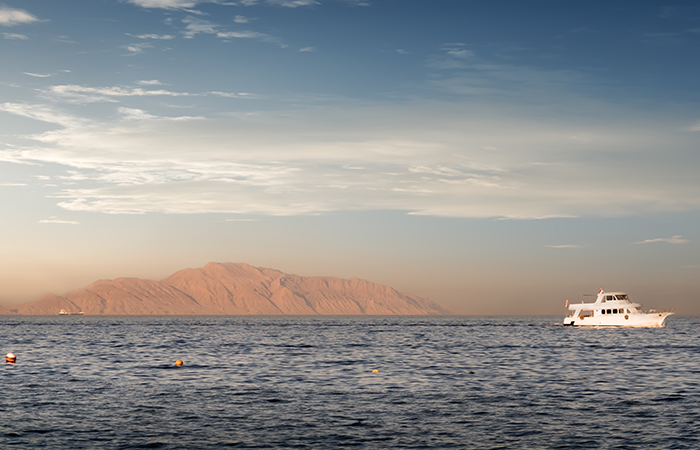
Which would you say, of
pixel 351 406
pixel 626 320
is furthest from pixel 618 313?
pixel 351 406

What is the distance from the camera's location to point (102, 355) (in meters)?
65.6

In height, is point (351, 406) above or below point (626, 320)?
above

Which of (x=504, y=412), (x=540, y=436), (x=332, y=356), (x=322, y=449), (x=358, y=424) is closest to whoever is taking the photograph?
(x=322, y=449)

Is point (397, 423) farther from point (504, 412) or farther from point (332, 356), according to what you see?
point (332, 356)

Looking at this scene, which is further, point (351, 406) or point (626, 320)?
point (626, 320)

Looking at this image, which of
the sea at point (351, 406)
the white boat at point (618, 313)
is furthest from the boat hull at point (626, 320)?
the sea at point (351, 406)

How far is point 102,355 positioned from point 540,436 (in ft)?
174

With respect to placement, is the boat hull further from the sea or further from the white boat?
the sea

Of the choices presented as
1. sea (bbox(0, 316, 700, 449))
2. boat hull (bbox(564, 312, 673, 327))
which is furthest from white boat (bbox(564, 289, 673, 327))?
sea (bbox(0, 316, 700, 449))

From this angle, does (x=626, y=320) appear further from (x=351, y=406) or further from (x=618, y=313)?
(x=351, y=406)

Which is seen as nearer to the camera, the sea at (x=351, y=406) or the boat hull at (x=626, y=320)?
the sea at (x=351, y=406)

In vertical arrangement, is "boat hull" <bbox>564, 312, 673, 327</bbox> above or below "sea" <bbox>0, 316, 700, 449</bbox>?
below

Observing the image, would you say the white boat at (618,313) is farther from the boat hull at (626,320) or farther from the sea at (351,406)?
the sea at (351,406)

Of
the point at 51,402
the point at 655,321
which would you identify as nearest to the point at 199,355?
the point at 51,402
